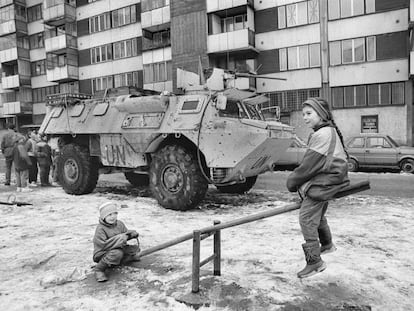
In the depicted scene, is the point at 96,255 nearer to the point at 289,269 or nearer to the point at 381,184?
the point at 289,269

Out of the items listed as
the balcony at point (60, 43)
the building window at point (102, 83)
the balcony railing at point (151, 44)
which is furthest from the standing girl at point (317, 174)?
the balcony at point (60, 43)

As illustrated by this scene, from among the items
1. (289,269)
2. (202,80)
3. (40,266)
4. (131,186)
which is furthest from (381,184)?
(40,266)

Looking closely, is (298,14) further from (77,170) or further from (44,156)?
(77,170)

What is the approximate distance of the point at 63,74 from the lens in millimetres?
33562

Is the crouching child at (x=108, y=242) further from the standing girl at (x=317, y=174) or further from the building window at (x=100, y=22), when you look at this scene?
the building window at (x=100, y=22)

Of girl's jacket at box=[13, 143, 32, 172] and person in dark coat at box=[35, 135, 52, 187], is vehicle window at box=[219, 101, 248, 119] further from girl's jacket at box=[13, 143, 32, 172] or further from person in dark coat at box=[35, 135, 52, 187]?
person in dark coat at box=[35, 135, 52, 187]

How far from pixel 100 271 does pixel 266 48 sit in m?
22.3

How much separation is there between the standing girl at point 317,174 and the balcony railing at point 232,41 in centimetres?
2070

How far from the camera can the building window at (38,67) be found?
37.4 metres

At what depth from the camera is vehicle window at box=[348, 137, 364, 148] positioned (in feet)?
45.8

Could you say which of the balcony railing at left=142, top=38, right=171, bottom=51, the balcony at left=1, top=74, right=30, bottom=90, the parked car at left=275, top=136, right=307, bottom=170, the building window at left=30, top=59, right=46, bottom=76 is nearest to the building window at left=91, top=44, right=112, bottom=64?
the balcony railing at left=142, top=38, right=171, bottom=51

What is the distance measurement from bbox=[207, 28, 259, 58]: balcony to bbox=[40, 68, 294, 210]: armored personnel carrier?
1601 centimetres

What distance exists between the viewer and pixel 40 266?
4379 mm

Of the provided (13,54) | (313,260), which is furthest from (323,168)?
(13,54)
